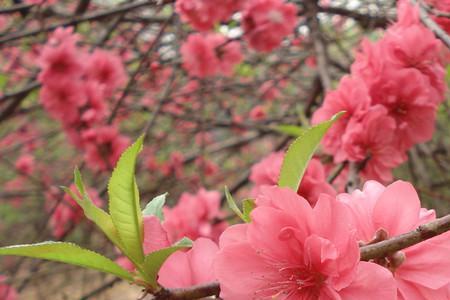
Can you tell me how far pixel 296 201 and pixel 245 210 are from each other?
0.34ft

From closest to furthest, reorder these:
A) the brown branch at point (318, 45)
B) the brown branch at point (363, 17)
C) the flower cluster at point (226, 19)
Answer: the brown branch at point (318, 45), the flower cluster at point (226, 19), the brown branch at point (363, 17)

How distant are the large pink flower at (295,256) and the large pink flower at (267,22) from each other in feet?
5.19

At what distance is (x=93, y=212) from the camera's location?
66 centimetres

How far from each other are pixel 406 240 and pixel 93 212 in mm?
381

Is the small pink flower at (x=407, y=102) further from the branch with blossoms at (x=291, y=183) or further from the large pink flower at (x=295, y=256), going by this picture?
the large pink flower at (x=295, y=256)

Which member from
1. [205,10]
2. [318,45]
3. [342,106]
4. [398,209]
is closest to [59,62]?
[205,10]

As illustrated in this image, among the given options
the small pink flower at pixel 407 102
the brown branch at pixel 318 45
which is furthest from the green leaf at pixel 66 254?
the brown branch at pixel 318 45

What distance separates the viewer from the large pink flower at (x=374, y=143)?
111cm

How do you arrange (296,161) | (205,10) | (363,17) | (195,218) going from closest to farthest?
1. (296,161)
2. (195,218)
3. (205,10)
4. (363,17)

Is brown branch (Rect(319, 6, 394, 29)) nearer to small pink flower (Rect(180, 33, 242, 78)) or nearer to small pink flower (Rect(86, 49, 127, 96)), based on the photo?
small pink flower (Rect(180, 33, 242, 78))

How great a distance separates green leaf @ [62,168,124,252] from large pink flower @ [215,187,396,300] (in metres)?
0.16

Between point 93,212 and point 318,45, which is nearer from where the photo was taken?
point 93,212

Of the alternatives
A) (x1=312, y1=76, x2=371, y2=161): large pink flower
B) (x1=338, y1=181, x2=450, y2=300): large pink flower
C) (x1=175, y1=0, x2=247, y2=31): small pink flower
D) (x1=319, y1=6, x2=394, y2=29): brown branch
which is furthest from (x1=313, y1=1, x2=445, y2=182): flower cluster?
(x1=319, y1=6, x2=394, y2=29): brown branch

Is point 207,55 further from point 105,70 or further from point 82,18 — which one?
point 82,18
